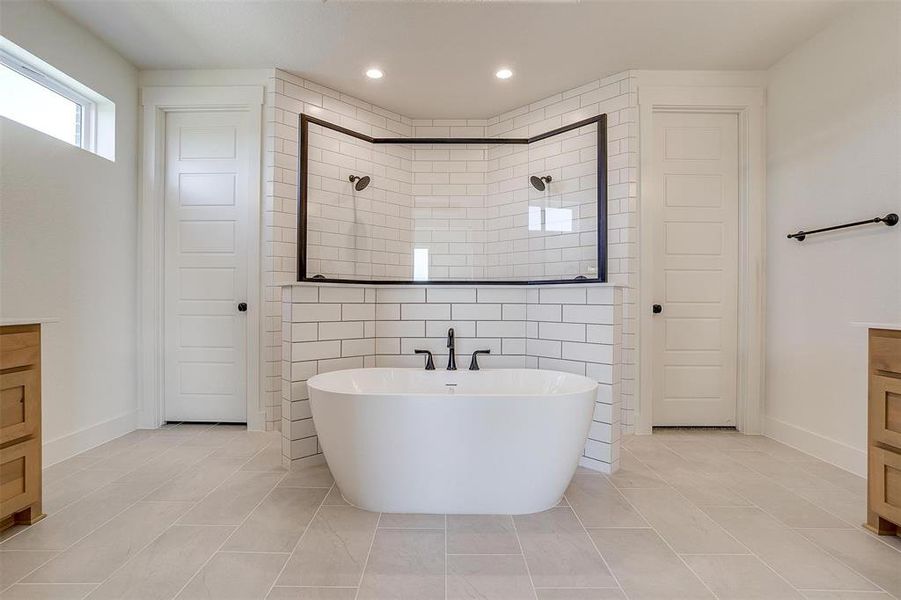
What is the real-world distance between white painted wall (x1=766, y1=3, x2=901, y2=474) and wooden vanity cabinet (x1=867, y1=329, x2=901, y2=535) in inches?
28.1

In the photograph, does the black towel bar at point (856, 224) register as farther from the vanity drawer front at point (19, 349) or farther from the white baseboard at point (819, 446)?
the vanity drawer front at point (19, 349)

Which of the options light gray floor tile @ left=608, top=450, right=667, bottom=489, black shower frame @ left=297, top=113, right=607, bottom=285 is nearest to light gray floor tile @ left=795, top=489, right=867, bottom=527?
light gray floor tile @ left=608, top=450, right=667, bottom=489

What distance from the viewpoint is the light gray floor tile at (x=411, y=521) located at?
68.7 inches

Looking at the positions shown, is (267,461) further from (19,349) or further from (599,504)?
(599,504)

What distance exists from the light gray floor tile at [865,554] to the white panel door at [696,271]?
4.56ft

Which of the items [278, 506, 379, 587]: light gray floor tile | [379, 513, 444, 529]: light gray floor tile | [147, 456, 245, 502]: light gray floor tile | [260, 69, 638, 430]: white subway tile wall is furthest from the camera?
[260, 69, 638, 430]: white subway tile wall

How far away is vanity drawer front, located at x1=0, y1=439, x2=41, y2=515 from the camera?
1574mm

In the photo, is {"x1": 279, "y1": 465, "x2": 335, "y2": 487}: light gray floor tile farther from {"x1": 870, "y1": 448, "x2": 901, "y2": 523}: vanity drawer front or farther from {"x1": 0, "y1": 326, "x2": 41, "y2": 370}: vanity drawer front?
{"x1": 870, "y1": 448, "x2": 901, "y2": 523}: vanity drawer front

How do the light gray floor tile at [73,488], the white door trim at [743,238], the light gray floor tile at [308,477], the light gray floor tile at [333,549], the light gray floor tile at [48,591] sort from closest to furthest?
the light gray floor tile at [48,591], the light gray floor tile at [333,549], the light gray floor tile at [73,488], the light gray floor tile at [308,477], the white door trim at [743,238]

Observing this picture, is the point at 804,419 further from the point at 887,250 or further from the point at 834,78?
the point at 834,78

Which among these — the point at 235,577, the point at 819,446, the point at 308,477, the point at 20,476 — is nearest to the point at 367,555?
the point at 235,577

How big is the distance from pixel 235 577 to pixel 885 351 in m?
2.52

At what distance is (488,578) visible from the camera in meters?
1.41

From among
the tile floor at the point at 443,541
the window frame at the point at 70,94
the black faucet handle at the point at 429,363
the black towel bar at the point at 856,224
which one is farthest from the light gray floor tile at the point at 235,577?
the black towel bar at the point at 856,224
